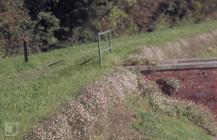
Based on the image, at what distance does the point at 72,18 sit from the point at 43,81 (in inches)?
410

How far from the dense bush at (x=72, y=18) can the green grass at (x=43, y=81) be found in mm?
2207

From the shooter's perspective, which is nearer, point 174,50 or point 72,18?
point 174,50

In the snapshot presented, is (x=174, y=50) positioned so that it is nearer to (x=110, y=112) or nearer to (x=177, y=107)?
(x=177, y=107)

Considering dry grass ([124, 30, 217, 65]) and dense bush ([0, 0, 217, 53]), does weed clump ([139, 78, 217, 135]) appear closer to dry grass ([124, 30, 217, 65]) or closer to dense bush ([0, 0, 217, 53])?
dry grass ([124, 30, 217, 65])

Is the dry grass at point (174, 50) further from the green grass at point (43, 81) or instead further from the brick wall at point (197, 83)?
the brick wall at point (197, 83)

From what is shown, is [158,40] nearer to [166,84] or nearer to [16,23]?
[16,23]

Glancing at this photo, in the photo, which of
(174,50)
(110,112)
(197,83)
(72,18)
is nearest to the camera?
(110,112)

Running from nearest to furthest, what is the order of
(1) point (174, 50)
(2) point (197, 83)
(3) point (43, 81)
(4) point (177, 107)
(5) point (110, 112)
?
(5) point (110, 112) → (3) point (43, 81) → (4) point (177, 107) → (2) point (197, 83) → (1) point (174, 50)

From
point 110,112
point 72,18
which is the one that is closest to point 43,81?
point 110,112

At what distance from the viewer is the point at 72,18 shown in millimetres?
22938

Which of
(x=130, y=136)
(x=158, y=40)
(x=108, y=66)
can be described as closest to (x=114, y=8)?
(x=158, y=40)

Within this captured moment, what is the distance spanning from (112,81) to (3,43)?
742cm

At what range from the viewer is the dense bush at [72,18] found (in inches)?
781

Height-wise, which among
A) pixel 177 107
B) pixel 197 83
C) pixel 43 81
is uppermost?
pixel 43 81
